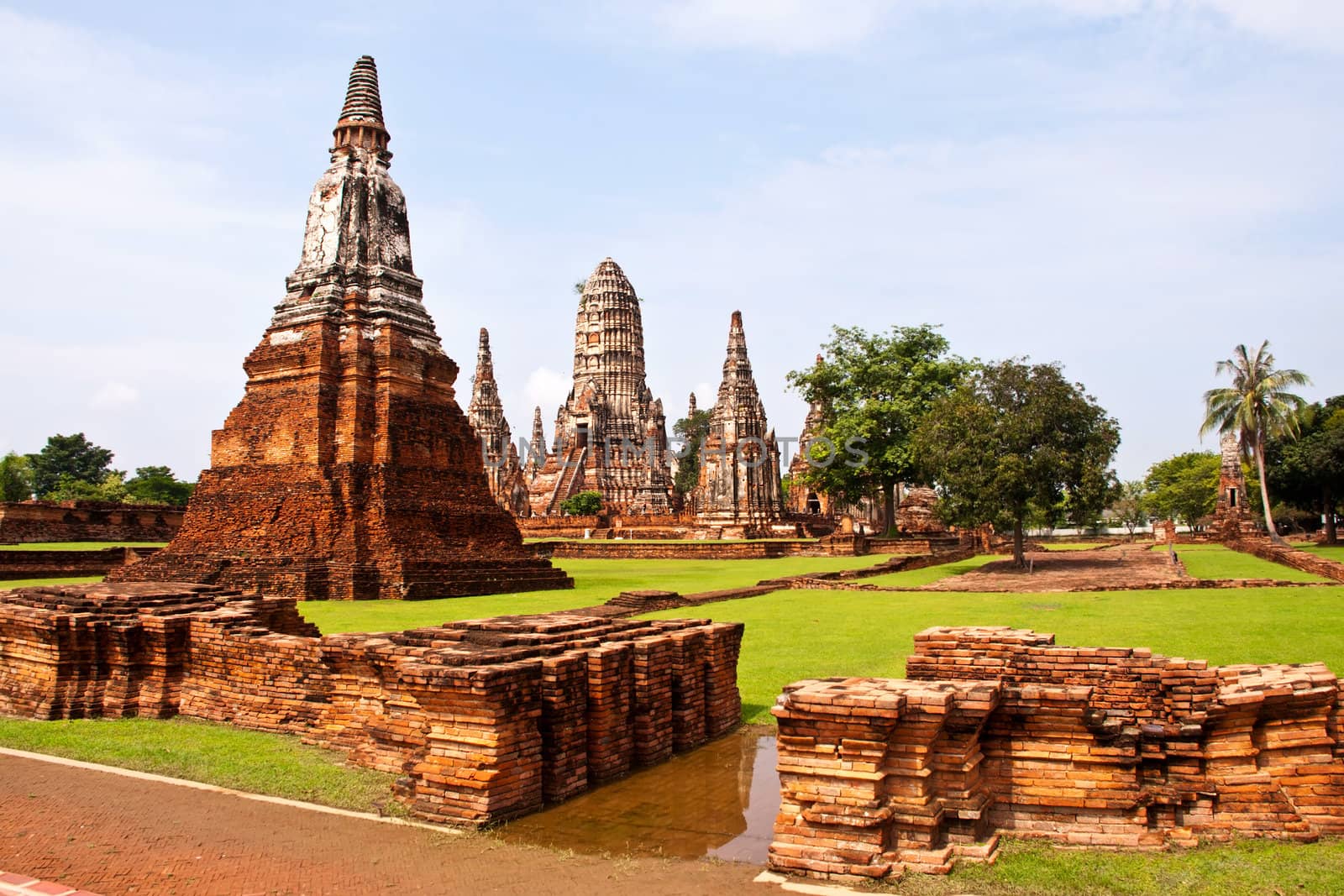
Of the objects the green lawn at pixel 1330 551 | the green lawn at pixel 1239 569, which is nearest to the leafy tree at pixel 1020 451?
the green lawn at pixel 1239 569

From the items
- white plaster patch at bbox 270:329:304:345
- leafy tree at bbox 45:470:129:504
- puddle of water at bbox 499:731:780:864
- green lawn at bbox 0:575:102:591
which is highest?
white plaster patch at bbox 270:329:304:345

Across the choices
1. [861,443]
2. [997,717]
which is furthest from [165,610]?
[861,443]

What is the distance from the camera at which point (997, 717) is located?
5.33 metres

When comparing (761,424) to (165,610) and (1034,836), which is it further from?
(1034,836)

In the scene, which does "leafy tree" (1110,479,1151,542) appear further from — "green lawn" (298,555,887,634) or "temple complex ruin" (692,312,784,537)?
"green lawn" (298,555,887,634)

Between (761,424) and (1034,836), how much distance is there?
4204cm

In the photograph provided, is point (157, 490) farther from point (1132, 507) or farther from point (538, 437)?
point (1132, 507)

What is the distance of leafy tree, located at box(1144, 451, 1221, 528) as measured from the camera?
64.0m

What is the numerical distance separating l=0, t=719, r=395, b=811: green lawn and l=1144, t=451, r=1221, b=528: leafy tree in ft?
205

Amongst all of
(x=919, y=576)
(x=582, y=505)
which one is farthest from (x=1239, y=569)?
(x=582, y=505)

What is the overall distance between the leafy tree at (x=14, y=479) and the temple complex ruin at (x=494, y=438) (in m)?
26.1

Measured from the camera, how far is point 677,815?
19.6ft

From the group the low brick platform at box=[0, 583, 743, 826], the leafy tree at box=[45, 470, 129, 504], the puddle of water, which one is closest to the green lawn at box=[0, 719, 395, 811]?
the low brick platform at box=[0, 583, 743, 826]

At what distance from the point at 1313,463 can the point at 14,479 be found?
67920mm
